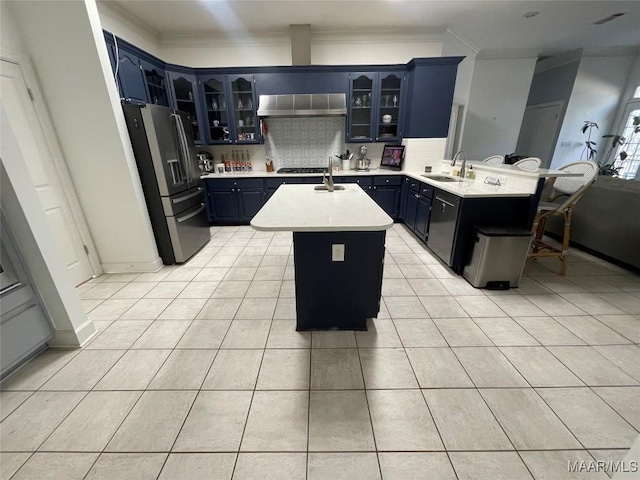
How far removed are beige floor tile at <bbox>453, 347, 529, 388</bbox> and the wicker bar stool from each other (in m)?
1.42

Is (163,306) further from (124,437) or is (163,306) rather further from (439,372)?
(439,372)

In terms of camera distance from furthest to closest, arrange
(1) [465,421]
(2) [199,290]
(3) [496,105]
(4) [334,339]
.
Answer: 1. (3) [496,105]
2. (2) [199,290]
3. (4) [334,339]
4. (1) [465,421]

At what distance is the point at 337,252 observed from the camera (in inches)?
69.6

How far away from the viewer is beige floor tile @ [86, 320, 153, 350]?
187cm

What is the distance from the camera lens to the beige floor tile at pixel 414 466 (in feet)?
3.67

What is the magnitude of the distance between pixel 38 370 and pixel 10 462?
0.66 m

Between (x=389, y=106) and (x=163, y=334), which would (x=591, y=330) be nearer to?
(x=163, y=334)

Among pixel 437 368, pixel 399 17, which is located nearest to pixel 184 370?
pixel 437 368

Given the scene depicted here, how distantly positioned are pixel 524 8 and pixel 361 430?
5.22 metres

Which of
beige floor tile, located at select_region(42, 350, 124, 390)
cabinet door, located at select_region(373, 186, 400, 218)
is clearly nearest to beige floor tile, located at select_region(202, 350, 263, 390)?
beige floor tile, located at select_region(42, 350, 124, 390)

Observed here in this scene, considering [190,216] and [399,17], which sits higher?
[399,17]

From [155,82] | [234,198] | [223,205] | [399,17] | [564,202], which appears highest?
[399,17]

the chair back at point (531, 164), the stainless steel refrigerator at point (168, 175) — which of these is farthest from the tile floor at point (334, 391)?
the chair back at point (531, 164)

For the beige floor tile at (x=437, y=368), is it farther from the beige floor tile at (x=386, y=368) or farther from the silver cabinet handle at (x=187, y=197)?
the silver cabinet handle at (x=187, y=197)
